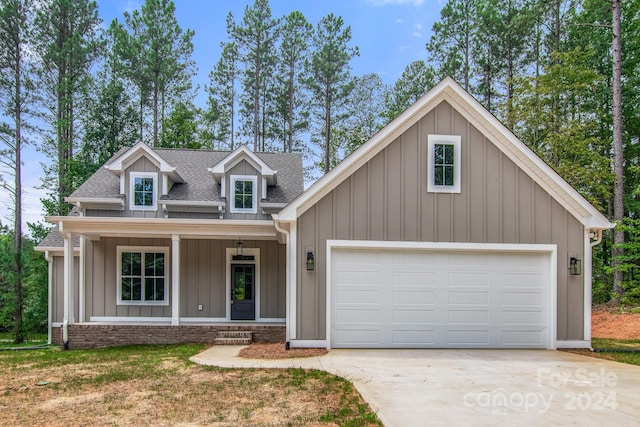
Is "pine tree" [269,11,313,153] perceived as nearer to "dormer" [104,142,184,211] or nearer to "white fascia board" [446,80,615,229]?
"dormer" [104,142,184,211]

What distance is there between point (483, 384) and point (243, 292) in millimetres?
7934

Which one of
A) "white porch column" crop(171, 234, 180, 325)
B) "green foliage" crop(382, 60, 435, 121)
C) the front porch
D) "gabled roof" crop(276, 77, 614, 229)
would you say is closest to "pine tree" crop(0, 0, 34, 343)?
the front porch

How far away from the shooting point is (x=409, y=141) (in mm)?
9109

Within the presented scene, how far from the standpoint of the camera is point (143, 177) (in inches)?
509

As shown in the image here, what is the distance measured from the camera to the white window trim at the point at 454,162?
9.08 metres

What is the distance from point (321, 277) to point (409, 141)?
3350 millimetres

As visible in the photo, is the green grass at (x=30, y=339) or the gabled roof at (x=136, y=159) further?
the green grass at (x=30, y=339)

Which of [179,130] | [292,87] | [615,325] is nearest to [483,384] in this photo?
[615,325]

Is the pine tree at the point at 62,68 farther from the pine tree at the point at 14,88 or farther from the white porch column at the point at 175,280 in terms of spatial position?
the white porch column at the point at 175,280

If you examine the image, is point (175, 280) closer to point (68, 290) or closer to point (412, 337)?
point (68, 290)

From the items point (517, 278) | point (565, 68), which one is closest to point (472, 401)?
point (517, 278)

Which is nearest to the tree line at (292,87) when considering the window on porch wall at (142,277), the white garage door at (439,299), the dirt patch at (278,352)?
the window on porch wall at (142,277)

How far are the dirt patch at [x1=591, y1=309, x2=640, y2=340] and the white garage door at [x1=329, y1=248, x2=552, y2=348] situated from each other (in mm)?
4737

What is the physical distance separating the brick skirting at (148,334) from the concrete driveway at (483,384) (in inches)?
80.0
